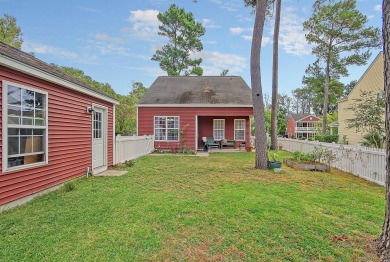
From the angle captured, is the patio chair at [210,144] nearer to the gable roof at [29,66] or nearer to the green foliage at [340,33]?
the gable roof at [29,66]

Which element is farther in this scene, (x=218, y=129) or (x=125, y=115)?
(x=125, y=115)

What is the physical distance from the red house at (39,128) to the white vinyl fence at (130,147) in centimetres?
180

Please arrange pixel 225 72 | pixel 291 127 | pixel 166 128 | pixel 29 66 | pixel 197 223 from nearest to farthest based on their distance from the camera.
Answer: pixel 197 223 < pixel 29 66 < pixel 166 128 < pixel 225 72 < pixel 291 127

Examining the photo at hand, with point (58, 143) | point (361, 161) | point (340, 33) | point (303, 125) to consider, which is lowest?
point (361, 161)

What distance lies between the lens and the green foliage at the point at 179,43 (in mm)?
29516

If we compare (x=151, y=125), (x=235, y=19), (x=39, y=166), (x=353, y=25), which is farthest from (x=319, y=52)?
(x=39, y=166)

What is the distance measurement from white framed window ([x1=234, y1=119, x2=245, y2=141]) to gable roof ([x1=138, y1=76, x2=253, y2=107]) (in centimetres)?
223

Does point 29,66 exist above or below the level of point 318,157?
above

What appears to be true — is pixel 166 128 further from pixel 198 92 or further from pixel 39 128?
pixel 39 128

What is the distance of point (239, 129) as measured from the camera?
1795 centimetres

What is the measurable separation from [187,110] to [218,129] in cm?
345

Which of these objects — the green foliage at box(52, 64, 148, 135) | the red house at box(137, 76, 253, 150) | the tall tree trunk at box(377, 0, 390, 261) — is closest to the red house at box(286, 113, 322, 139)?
the green foliage at box(52, 64, 148, 135)

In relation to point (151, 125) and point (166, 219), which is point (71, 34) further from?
point (166, 219)

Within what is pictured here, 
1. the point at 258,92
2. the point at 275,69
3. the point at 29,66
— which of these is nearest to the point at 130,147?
the point at 258,92
